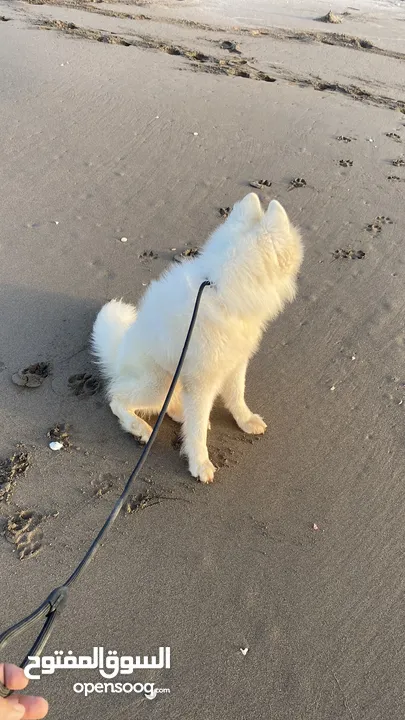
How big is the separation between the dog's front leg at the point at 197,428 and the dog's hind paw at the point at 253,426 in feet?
1.00

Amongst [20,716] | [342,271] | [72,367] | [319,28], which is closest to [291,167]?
[342,271]

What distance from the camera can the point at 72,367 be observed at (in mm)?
3057

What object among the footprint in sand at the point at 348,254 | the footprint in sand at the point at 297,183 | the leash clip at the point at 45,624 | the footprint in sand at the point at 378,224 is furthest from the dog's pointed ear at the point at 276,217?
the footprint in sand at the point at 297,183

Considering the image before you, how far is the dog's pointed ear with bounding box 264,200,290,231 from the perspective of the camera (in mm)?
2051

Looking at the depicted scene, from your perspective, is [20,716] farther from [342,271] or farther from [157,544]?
[342,271]

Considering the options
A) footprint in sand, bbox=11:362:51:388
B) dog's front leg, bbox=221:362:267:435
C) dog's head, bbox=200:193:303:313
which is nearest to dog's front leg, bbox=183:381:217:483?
dog's front leg, bbox=221:362:267:435

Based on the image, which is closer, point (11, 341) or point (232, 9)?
point (11, 341)

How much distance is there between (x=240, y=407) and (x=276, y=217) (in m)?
1.11

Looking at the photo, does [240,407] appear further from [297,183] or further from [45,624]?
[297,183]

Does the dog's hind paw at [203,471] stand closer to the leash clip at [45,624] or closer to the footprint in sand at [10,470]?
the footprint in sand at [10,470]

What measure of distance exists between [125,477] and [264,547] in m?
0.75

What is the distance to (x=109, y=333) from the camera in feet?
9.48

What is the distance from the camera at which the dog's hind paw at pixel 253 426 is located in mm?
2801

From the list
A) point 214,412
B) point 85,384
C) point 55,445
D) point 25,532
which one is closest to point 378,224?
point 214,412
